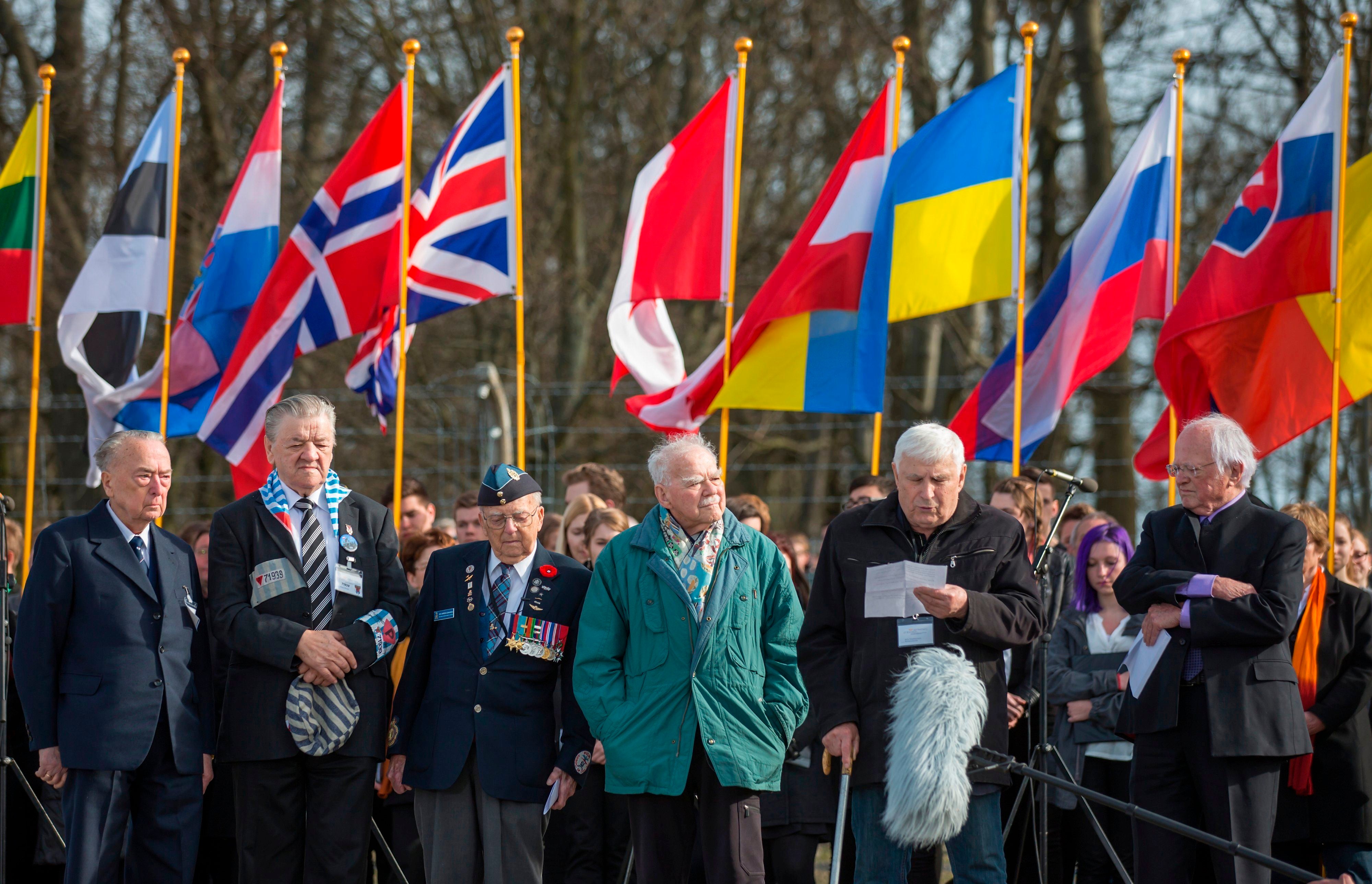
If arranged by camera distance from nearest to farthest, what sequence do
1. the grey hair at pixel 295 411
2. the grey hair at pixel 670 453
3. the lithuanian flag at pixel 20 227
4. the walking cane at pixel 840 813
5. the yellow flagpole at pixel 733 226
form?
the walking cane at pixel 840 813 < the grey hair at pixel 670 453 < the grey hair at pixel 295 411 < the yellow flagpole at pixel 733 226 < the lithuanian flag at pixel 20 227

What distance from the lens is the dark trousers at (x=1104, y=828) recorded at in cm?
620

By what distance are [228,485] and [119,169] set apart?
3128mm

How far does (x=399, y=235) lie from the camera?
7781mm

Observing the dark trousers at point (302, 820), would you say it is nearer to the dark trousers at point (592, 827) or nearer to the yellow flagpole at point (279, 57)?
the dark trousers at point (592, 827)

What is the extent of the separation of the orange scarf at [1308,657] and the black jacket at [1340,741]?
0.02 meters

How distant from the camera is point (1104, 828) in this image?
624cm

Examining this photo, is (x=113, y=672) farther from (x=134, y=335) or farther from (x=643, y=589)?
(x=134, y=335)

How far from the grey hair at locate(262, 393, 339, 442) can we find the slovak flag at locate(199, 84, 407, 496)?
2604 mm

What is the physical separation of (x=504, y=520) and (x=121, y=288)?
4238mm

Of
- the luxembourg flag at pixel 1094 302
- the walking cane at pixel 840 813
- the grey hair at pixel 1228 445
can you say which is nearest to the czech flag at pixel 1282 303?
the luxembourg flag at pixel 1094 302

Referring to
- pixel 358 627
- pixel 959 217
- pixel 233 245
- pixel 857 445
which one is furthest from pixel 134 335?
pixel 857 445

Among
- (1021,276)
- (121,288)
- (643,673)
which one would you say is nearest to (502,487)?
(643,673)

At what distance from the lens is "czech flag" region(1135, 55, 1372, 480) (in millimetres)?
7020

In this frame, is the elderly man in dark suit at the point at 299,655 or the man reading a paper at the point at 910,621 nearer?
the man reading a paper at the point at 910,621
